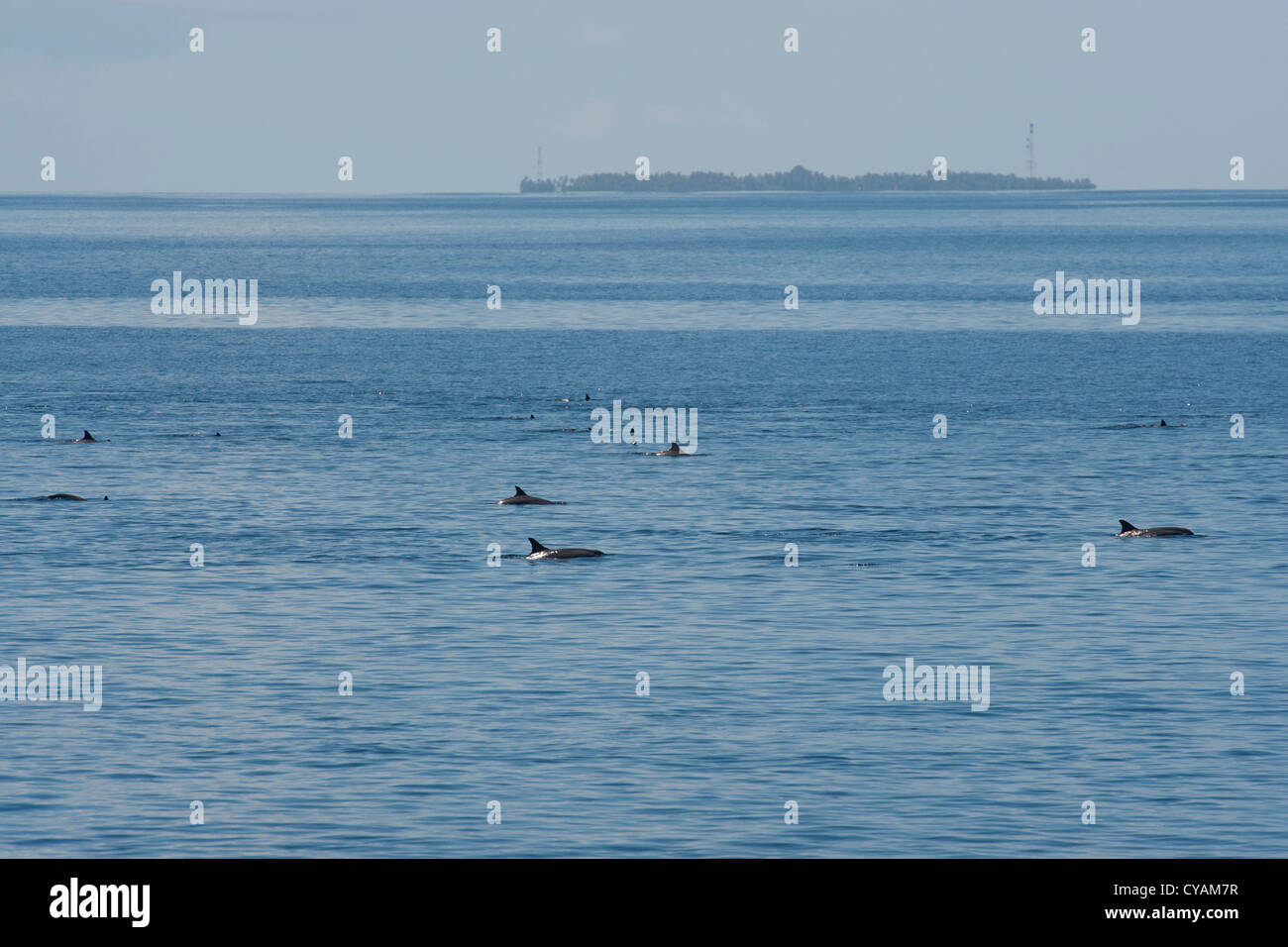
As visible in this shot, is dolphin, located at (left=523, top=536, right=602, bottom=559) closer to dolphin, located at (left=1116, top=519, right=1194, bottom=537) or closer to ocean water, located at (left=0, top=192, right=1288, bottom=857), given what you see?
ocean water, located at (left=0, top=192, right=1288, bottom=857)

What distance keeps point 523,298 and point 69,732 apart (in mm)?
164482

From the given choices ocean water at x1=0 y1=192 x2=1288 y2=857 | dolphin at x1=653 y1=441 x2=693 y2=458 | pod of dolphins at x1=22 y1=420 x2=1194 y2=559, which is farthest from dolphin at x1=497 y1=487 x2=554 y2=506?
dolphin at x1=653 y1=441 x2=693 y2=458

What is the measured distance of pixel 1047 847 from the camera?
2634 centimetres

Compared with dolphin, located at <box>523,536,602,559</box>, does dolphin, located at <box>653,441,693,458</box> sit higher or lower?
higher

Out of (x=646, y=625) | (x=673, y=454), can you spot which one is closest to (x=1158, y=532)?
(x=646, y=625)

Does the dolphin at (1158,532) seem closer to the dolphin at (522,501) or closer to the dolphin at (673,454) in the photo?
the dolphin at (522,501)

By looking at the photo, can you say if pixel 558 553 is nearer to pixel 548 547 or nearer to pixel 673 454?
pixel 548 547

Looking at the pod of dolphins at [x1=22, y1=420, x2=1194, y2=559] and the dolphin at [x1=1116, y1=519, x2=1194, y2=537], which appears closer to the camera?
the pod of dolphins at [x1=22, y1=420, x2=1194, y2=559]

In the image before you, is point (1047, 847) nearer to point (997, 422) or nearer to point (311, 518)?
point (311, 518)

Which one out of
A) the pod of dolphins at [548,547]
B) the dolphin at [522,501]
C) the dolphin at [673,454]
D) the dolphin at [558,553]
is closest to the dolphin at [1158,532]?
the pod of dolphins at [548,547]

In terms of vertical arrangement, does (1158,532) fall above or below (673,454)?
below

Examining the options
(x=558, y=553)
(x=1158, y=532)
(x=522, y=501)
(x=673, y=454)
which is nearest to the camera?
(x=558, y=553)

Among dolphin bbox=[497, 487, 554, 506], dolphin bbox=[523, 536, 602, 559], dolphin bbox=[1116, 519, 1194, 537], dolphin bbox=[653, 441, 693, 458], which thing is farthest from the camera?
dolphin bbox=[653, 441, 693, 458]
